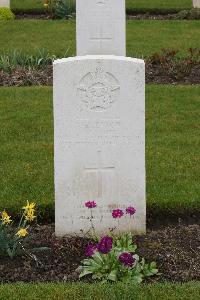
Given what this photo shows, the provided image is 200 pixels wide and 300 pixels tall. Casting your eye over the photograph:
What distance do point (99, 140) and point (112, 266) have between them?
3.18 feet

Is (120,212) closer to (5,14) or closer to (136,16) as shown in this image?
(5,14)

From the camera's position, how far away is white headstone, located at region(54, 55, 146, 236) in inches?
211

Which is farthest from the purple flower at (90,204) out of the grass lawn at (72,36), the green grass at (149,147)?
the grass lawn at (72,36)

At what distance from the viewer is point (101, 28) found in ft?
32.8

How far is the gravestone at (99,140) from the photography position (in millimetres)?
5359

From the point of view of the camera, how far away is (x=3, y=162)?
725cm

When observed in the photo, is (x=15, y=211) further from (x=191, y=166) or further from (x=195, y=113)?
(x=195, y=113)

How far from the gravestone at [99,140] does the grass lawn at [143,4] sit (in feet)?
41.3

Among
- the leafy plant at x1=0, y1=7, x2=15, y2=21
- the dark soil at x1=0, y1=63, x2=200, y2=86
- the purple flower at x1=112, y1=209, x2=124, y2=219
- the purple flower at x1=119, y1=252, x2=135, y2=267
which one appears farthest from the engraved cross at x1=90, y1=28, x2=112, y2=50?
the leafy plant at x1=0, y1=7, x2=15, y2=21

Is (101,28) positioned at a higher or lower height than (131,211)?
higher

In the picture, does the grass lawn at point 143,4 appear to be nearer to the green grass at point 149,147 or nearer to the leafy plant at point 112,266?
the green grass at point 149,147

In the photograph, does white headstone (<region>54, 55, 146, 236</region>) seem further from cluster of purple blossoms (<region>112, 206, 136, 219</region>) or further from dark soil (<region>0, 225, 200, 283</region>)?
cluster of purple blossoms (<region>112, 206, 136, 219</region>)

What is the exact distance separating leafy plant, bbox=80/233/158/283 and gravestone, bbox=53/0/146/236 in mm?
504

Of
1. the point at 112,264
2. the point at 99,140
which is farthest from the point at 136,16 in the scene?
the point at 112,264
